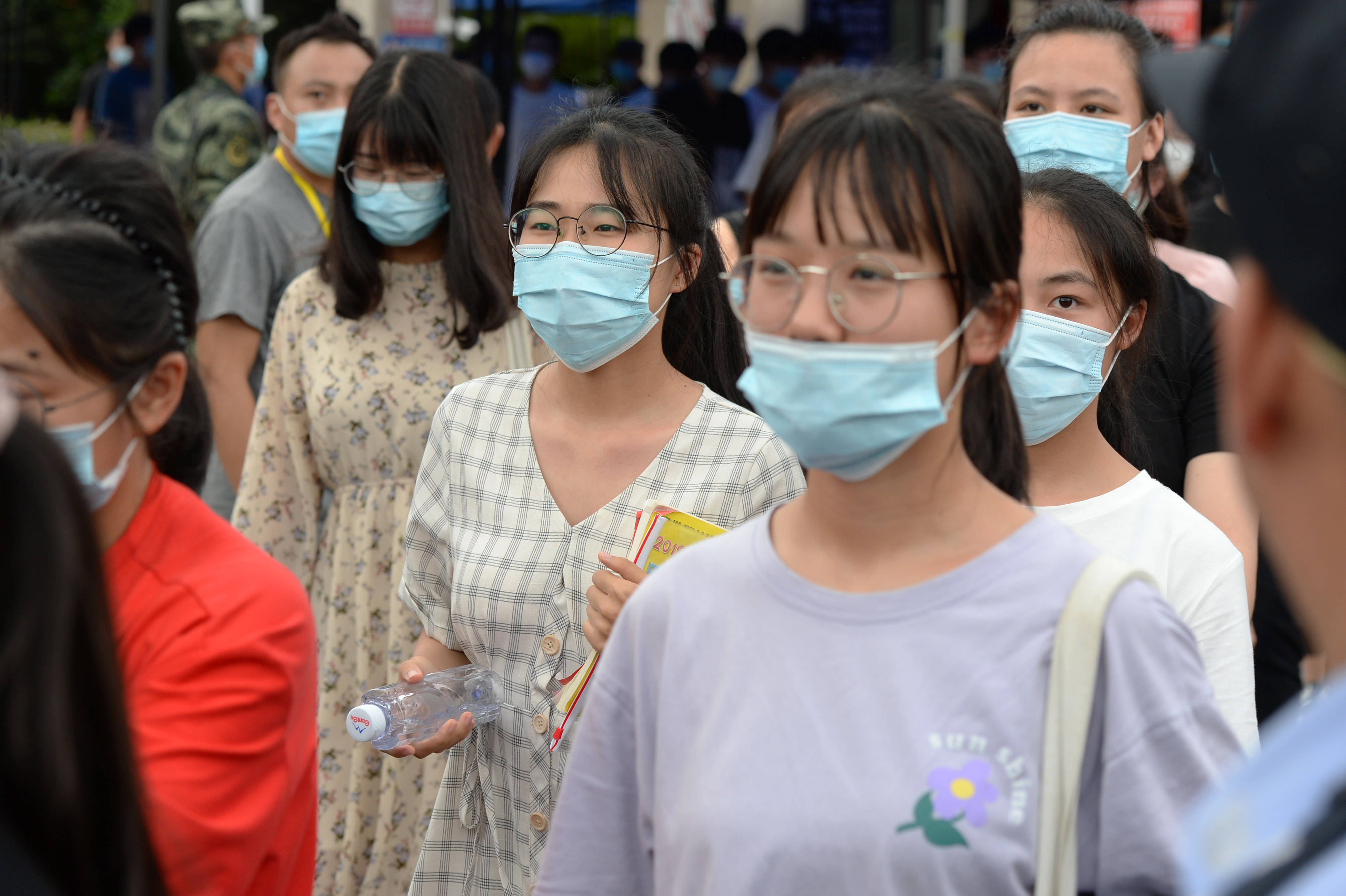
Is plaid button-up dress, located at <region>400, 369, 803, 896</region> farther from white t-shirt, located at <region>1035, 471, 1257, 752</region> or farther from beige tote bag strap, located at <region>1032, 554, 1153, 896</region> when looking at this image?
beige tote bag strap, located at <region>1032, 554, 1153, 896</region>

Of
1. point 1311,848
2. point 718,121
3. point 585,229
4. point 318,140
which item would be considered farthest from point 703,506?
point 718,121

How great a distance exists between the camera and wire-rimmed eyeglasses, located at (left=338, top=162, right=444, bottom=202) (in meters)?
3.86

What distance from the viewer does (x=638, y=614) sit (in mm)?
1962

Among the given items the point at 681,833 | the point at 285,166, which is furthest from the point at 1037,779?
the point at 285,166

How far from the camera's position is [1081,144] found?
3.74m

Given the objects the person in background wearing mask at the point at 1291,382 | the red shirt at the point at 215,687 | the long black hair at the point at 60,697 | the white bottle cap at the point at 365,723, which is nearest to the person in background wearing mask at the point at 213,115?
the white bottle cap at the point at 365,723

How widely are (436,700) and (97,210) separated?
48.0 inches

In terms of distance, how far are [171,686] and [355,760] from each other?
187cm

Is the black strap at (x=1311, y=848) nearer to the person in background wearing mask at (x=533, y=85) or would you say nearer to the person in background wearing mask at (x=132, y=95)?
the person in background wearing mask at (x=533, y=85)

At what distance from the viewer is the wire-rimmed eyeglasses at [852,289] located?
1852 millimetres

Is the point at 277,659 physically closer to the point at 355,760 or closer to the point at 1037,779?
the point at 1037,779

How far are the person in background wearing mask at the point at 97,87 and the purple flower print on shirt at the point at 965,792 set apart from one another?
8542mm

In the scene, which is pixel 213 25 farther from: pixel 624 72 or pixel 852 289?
pixel 624 72

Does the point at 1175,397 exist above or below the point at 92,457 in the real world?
below
